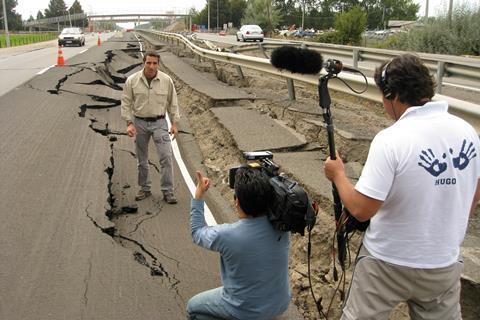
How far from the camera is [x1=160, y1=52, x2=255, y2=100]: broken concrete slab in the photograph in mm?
11133

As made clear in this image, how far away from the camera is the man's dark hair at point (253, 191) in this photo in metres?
2.59

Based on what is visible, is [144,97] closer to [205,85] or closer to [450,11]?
[205,85]

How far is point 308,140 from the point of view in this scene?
7691 mm

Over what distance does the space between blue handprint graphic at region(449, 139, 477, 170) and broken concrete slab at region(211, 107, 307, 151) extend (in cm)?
497

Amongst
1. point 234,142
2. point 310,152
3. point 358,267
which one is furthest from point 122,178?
point 358,267

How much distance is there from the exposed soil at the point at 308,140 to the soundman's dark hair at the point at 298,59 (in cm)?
131

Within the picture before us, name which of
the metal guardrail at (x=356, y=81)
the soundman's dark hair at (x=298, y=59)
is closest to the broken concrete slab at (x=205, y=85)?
the metal guardrail at (x=356, y=81)

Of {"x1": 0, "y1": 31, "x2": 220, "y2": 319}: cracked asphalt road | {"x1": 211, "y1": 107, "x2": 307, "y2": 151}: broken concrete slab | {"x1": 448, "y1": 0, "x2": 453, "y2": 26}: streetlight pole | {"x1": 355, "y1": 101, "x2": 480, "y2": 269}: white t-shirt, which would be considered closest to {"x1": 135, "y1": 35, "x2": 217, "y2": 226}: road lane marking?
{"x1": 0, "y1": 31, "x2": 220, "y2": 319}: cracked asphalt road

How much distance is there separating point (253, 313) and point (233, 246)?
16.9 inches

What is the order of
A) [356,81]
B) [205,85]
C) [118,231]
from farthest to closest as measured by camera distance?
[205,85], [356,81], [118,231]

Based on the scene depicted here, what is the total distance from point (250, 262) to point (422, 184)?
102 centimetres

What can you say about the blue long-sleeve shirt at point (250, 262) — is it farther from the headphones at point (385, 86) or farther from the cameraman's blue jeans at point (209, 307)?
the headphones at point (385, 86)

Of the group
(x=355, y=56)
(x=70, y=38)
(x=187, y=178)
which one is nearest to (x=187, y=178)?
(x=187, y=178)

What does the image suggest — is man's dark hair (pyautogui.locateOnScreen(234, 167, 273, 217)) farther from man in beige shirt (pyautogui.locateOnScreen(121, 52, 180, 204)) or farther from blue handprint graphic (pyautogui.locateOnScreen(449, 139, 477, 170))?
man in beige shirt (pyautogui.locateOnScreen(121, 52, 180, 204))
